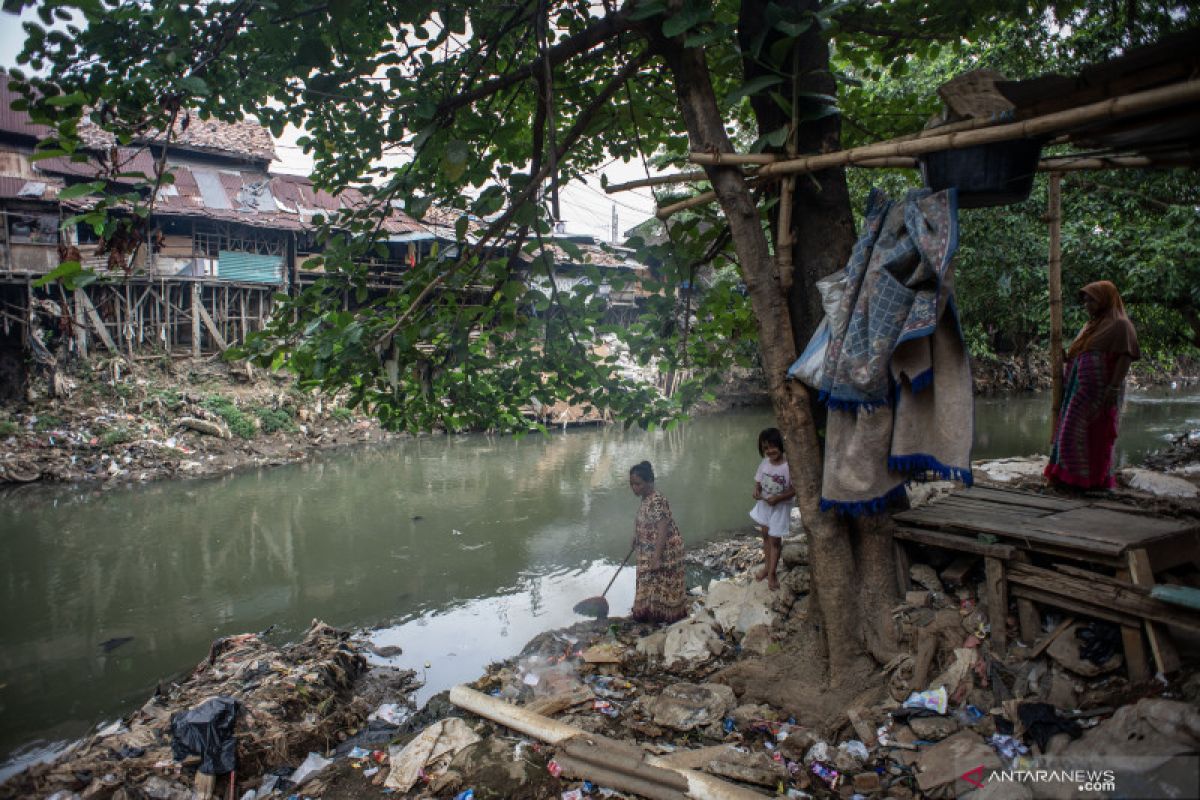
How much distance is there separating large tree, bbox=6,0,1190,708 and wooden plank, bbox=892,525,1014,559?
0.21m

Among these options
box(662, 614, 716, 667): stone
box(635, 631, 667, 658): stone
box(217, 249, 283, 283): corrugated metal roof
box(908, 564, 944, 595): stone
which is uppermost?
box(217, 249, 283, 283): corrugated metal roof

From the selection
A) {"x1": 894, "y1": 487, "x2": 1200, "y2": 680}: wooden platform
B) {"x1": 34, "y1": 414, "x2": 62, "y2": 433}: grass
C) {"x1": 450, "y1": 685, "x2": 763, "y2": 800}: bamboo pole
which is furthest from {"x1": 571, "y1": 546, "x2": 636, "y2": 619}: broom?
{"x1": 34, "y1": 414, "x2": 62, "y2": 433}: grass

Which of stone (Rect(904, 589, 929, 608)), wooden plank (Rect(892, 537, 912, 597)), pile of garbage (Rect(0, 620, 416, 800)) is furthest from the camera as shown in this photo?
pile of garbage (Rect(0, 620, 416, 800))

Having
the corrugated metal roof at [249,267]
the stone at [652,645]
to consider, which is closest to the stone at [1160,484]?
the stone at [652,645]

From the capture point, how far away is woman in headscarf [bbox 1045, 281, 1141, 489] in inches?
165

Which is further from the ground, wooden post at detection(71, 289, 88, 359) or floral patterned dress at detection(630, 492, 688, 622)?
wooden post at detection(71, 289, 88, 359)

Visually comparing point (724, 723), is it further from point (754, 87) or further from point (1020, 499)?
point (754, 87)

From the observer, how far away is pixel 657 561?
5.00 metres

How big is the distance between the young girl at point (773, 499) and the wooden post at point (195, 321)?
16.2m

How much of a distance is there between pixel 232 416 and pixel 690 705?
46.3ft

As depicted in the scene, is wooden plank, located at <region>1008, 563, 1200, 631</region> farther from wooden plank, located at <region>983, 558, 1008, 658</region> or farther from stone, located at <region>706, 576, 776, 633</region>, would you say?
stone, located at <region>706, 576, 776, 633</region>

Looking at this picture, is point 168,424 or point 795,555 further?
point 168,424

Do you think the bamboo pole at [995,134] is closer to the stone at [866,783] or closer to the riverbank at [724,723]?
the riverbank at [724,723]

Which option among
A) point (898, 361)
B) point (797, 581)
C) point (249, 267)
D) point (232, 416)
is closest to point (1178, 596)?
point (898, 361)
